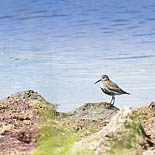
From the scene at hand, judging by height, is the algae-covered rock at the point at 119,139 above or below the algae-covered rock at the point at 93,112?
below

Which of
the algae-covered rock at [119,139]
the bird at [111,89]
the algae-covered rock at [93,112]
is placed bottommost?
the algae-covered rock at [119,139]

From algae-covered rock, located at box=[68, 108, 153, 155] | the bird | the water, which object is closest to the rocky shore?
algae-covered rock, located at box=[68, 108, 153, 155]

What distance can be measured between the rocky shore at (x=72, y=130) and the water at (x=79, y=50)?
0.27 m

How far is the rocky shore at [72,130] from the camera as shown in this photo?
3.83m

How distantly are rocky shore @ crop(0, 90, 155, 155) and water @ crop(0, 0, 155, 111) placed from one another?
269 millimetres

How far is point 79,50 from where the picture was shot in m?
13.0

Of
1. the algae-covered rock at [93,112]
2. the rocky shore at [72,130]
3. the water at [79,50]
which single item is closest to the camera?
the rocky shore at [72,130]

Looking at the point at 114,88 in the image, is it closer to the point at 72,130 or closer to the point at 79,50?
the point at 72,130

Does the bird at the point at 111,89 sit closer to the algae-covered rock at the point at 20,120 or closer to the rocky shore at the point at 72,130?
the rocky shore at the point at 72,130

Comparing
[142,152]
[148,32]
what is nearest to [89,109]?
[142,152]

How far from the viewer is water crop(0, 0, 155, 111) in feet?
28.3

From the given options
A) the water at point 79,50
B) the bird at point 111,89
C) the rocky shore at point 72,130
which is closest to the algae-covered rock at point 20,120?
the rocky shore at point 72,130

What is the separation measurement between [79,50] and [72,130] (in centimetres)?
765

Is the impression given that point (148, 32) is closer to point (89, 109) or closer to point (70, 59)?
point (70, 59)
